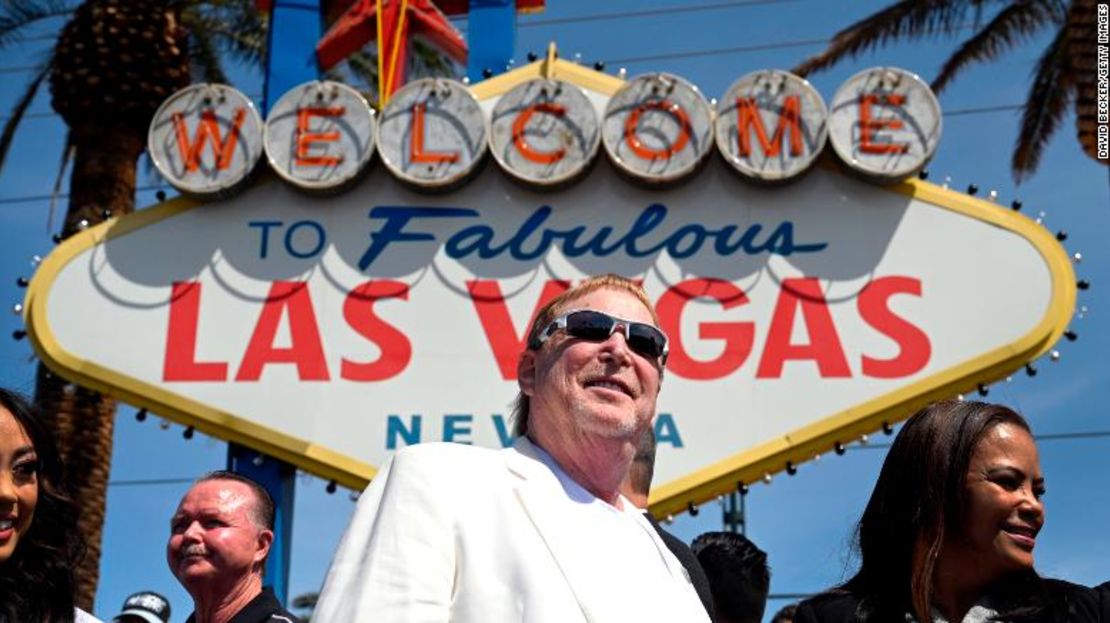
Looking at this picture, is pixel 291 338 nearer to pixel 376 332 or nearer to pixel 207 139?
pixel 376 332

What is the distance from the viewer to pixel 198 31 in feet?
52.0

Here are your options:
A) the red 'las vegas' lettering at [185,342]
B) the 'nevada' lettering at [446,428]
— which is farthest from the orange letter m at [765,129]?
the red 'las vegas' lettering at [185,342]

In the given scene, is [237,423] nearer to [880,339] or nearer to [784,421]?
[784,421]

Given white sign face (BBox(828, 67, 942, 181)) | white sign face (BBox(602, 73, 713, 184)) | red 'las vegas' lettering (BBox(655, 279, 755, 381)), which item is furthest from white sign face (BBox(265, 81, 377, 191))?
white sign face (BBox(828, 67, 942, 181))

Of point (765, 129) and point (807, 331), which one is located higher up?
point (765, 129)

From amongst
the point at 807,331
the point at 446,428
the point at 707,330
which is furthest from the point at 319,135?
the point at 807,331

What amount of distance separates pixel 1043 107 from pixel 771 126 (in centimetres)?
494

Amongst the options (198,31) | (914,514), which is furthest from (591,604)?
(198,31)

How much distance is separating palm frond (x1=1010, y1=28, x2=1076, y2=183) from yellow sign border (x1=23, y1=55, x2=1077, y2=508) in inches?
166

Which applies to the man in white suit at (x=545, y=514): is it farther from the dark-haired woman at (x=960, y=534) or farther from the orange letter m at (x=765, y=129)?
the orange letter m at (x=765, y=129)

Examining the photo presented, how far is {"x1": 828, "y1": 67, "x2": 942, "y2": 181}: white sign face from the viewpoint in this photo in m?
10.7

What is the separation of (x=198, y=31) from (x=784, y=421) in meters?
8.43

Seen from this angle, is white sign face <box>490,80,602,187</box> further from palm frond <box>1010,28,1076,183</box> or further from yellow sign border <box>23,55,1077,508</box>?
palm frond <box>1010,28,1076,183</box>

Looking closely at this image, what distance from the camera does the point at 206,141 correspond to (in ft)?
37.4
